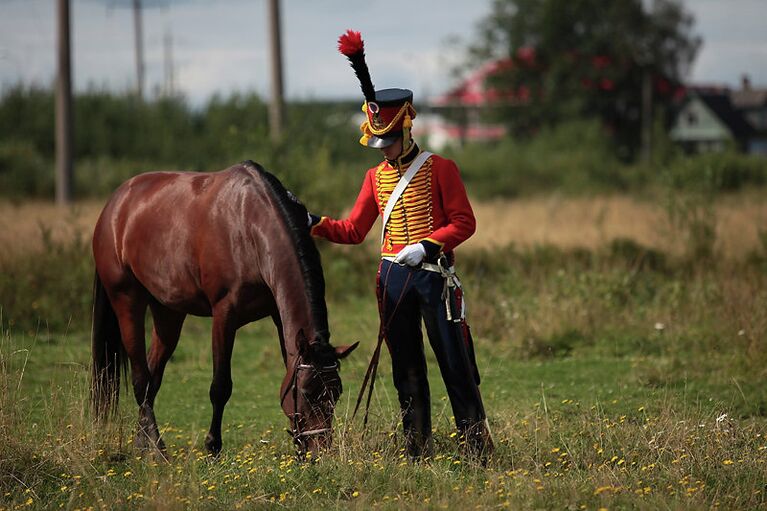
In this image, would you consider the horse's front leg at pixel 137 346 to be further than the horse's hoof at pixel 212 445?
Yes

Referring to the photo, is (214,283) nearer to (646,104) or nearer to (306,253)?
(306,253)

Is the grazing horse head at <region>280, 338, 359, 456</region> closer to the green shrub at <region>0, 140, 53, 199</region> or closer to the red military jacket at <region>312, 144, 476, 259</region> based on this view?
the red military jacket at <region>312, 144, 476, 259</region>

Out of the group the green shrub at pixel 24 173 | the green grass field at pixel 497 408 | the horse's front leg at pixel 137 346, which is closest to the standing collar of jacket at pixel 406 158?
the green grass field at pixel 497 408

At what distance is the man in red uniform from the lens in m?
6.35

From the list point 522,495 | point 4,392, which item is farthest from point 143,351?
point 522,495

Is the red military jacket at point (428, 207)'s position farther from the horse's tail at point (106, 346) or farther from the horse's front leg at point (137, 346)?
the horse's tail at point (106, 346)

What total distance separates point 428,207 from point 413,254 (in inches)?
16.5

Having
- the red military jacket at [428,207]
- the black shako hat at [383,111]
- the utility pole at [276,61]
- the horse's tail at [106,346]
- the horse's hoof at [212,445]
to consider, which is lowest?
the horse's hoof at [212,445]

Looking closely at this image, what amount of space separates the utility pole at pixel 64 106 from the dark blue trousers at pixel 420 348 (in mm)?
14611

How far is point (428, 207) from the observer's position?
21.3ft

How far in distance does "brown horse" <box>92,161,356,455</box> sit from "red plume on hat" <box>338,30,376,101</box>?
888 mm

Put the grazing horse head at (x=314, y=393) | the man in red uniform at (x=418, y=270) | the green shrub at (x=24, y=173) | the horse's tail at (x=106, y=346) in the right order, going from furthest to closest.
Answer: the green shrub at (x=24, y=173) < the horse's tail at (x=106, y=346) < the man in red uniform at (x=418, y=270) < the grazing horse head at (x=314, y=393)

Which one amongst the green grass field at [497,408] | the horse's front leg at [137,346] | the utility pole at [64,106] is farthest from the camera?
Result: the utility pole at [64,106]

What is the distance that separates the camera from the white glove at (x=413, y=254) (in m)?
6.18
